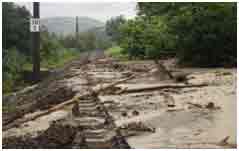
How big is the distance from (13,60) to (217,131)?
16772 millimetres

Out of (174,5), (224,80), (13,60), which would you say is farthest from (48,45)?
(224,80)

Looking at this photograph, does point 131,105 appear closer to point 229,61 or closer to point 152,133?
point 152,133

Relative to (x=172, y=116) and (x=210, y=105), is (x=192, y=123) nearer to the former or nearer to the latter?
(x=172, y=116)

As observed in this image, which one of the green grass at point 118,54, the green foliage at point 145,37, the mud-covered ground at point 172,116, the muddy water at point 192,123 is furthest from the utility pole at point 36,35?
the muddy water at point 192,123

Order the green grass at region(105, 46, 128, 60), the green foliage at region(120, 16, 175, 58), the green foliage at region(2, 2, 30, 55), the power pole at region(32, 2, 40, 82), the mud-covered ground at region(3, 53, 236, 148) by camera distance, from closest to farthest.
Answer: the mud-covered ground at region(3, 53, 236, 148) → the power pole at region(32, 2, 40, 82) → the green foliage at region(120, 16, 175, 58) → the green grass at region(105, 46, 128, 60) → the green foliage at region(2, 2, 30, 55)

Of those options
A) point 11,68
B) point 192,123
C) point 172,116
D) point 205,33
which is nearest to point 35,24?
point 11,68

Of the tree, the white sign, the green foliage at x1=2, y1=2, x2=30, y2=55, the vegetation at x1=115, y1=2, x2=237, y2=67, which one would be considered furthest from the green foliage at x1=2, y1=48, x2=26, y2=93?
the tree

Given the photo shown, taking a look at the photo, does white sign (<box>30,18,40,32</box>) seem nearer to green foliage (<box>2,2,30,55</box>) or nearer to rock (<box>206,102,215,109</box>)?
rock (<box>206,102,215,109</box>)

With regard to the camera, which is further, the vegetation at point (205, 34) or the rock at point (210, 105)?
the vegetation at point (205, 34)

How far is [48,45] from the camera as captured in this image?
1206 inches

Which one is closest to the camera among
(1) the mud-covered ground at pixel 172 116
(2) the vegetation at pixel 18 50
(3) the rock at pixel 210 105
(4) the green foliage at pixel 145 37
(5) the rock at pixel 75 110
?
(1) the mud-covered ground at pixel 172 116

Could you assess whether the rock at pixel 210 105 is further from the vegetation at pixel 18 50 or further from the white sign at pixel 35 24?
the vegetation at pixel 18 50

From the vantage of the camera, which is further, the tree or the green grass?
the green grass

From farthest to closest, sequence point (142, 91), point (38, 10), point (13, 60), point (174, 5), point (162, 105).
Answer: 1. point (13, 60)
2. point (174, 5)
3. point (38, 10)
4. point (142, 91)
5. point (162, 105)
